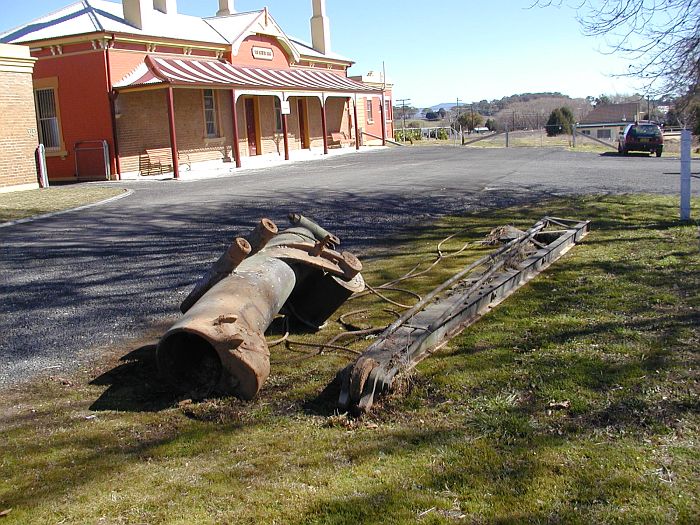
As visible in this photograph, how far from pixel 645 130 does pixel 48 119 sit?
897 inches

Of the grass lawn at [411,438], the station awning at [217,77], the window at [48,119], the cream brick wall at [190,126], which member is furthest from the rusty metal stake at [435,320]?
Answer: the window at [48,119]

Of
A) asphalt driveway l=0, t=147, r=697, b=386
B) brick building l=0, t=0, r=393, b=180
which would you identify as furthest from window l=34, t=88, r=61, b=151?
asphalt driveway l=0, t=147, r=697, b=386

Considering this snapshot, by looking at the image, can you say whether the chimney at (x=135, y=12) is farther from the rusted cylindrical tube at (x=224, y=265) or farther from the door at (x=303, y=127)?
the rusted cylindrical tube at (x=224, y=265)

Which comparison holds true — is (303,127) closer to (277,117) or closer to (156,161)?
(277,117)

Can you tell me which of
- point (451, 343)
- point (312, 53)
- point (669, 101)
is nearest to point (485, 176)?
point (669, 101)

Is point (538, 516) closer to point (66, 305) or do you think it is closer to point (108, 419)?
point (108, 419)

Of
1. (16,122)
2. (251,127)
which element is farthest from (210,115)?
(16,122)

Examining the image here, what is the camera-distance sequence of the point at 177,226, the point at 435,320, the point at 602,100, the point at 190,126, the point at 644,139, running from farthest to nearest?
the point at 602,100, the point at 644,139, the point at 190,126, the point at 177,226, the point at 435,320

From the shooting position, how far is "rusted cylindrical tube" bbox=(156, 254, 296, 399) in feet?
15.0

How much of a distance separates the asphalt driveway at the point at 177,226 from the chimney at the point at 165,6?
986 centimetres

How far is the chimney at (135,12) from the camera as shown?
26.3m

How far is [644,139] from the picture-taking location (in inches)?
1197

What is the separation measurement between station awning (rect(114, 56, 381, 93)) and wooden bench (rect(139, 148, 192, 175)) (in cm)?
248

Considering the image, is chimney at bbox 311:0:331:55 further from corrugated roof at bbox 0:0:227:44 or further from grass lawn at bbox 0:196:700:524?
grass lawn at bbox 0:196:700:524
